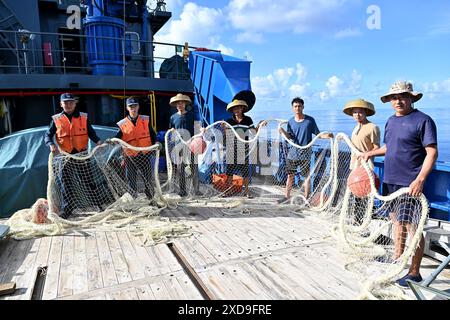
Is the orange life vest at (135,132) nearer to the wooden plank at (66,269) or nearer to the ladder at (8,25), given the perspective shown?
the wooden plank at (66,269)

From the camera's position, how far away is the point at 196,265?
10.8 ft

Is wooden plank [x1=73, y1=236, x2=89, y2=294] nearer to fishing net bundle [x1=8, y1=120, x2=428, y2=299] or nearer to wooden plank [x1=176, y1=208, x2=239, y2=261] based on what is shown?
fishing net bundle [x1=8, y1=120, x2=428, y2=299]

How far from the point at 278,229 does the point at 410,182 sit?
74.3 inches

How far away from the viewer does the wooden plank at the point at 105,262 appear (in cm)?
298

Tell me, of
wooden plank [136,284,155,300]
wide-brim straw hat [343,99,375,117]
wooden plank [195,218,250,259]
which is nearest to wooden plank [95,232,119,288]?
wooden plank [136,284,155,300]

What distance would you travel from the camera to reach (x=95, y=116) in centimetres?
858

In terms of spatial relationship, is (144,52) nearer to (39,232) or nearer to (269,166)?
(269,166)

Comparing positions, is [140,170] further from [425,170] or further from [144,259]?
[425,170]

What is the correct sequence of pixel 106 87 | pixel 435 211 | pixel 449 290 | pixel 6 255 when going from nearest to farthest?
pixel 449 290 → pixel 6 255 → pixel 435 211 → pixel 106 87

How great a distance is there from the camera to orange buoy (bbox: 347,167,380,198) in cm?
359

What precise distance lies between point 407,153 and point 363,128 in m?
1.14

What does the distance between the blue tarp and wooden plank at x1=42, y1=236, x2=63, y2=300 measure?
151 centimetres

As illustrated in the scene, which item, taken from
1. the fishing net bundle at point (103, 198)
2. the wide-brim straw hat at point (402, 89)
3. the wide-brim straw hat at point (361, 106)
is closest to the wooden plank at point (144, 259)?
the fishing net bundle at point (103, 198)
